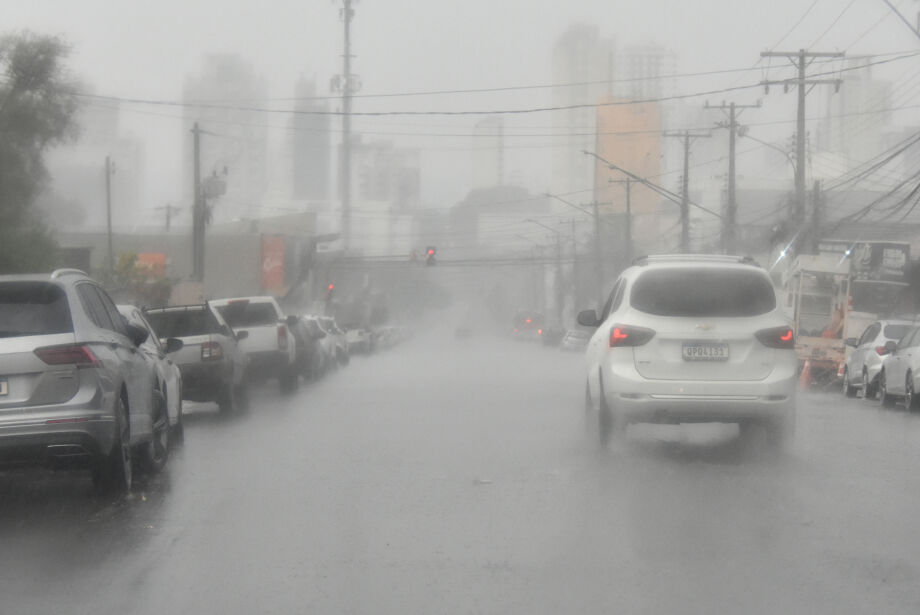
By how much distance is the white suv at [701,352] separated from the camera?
1245 cm

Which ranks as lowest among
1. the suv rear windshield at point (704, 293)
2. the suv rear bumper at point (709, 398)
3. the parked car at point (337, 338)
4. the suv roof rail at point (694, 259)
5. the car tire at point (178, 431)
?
the parked car at point (337, 338)

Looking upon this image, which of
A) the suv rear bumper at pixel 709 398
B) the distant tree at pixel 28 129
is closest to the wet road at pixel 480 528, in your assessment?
the suv rear bumper at pixel 709 398

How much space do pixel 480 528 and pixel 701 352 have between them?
4448mm

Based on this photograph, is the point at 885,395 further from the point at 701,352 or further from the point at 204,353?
the point at 701,352

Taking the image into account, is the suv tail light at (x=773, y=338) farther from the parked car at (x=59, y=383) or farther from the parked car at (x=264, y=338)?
the parked car at (x=264, y=338)

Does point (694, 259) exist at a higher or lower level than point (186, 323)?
higher

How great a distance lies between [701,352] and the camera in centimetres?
1249

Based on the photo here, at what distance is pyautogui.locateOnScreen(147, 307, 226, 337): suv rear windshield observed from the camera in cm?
1953

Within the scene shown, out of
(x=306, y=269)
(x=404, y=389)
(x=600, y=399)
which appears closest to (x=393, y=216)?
(x=306, y=269)

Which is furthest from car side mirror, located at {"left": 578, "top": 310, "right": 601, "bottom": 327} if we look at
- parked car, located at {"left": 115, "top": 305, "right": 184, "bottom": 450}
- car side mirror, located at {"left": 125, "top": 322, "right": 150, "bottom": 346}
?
car side mirror, located at {"left": 125, "top": 322, "right": 150, "bottom": 346}

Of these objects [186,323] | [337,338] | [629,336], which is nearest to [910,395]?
[629,336]

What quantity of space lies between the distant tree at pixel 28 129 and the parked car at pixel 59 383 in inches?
1168

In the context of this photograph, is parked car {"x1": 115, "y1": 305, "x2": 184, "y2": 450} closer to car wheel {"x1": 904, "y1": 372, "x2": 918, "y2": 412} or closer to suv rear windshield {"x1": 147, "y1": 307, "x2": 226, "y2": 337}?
suv rear windshield {"x1": 147, "y1": 307, "x2": 226, "y2": 337}

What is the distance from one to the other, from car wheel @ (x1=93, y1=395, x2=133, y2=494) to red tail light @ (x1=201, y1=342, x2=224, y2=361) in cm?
858
